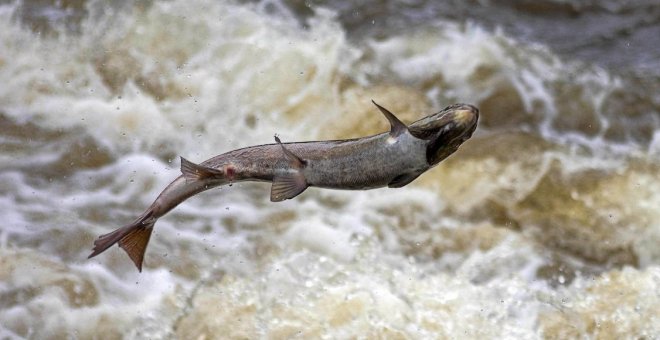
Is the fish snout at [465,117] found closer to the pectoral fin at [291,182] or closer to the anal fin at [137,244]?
the pectoral fin at [291,182]

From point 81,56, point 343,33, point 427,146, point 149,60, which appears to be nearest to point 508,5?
point 343,33

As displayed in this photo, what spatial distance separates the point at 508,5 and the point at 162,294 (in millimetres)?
2692

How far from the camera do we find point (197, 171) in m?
2.19

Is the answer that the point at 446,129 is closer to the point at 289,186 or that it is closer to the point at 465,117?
the point at 465,117

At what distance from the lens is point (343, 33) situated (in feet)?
16.4

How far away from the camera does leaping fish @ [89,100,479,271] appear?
203cm

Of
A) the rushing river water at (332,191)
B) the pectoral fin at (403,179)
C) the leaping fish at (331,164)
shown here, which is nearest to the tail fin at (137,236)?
the leaping fish at (331,164)

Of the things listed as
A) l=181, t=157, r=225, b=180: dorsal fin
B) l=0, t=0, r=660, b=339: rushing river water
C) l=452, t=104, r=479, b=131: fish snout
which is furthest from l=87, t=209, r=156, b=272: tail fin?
l=0, t=0, r=660, b=339: rushing river water

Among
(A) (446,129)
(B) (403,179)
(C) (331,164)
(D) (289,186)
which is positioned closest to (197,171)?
(D) (289,186)

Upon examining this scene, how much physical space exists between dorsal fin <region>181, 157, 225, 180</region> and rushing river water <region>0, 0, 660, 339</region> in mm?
1842

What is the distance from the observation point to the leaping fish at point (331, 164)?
2029 millimetres

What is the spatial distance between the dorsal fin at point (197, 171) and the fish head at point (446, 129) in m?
0.51

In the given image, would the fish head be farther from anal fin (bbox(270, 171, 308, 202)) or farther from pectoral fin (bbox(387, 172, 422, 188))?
anal fin (bbox(270, 171, 308, 202))

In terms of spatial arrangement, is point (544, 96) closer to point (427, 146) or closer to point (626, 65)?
point (626, 65)
